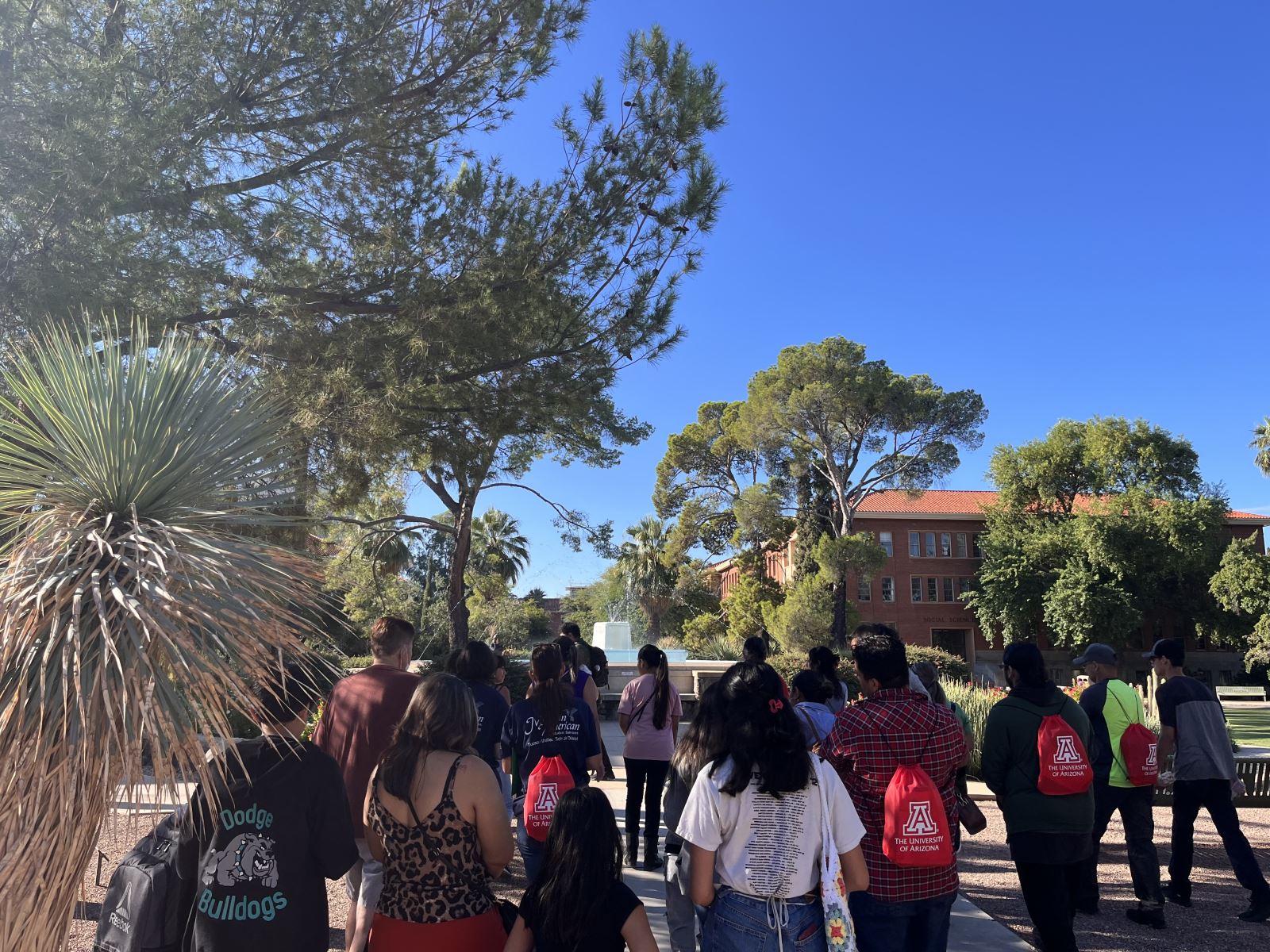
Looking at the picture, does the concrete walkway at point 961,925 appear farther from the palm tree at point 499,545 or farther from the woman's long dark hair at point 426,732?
the palm tree at point 499,545

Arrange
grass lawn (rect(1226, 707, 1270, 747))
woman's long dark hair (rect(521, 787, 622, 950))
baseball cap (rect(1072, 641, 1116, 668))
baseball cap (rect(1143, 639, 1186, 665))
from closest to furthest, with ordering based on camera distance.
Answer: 1. woman's long dark hair (rect(521, 787, 622, 950))
2. baseball cap (rect(1072, 641, 1116, 668))
3. baseball cap (rect(1143, 639, 1186, 665))
4. grass lawn (rect(1226, 707, 1270, 747))

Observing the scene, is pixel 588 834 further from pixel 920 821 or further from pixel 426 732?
pixel 920 821

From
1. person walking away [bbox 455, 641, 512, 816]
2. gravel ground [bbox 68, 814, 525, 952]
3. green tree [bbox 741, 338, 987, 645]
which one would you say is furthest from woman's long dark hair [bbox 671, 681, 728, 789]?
green tree [bbox 741, 338, 987, 645]

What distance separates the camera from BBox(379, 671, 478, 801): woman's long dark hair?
9.48 feet

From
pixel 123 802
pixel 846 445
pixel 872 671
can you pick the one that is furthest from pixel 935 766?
pixel 846 445

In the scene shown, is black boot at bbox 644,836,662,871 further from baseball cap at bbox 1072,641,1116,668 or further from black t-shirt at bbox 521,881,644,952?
black t-shirt at bbox 521,881,644,952

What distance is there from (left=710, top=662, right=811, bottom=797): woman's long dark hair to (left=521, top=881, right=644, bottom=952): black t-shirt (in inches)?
18.0

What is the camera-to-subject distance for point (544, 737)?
4.66 m

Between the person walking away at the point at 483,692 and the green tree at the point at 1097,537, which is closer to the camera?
the person walking away at the point at 483,692

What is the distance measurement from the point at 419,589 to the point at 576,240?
14544 mm

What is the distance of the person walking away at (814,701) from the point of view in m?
4.48

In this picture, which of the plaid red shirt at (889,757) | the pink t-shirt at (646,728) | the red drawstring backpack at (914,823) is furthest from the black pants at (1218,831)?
the red drawstring backpack at (914,823)

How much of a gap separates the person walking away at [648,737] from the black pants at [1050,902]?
2.47 m

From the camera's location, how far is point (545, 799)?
4.14 m
